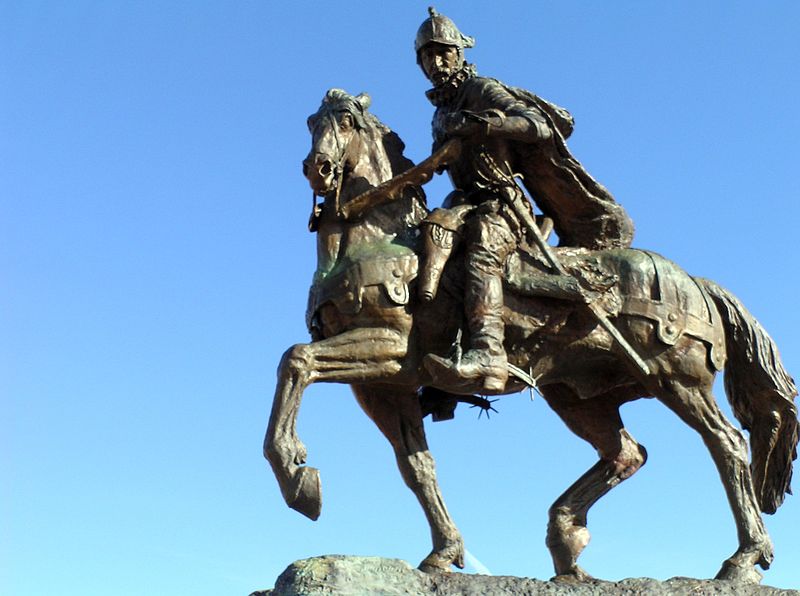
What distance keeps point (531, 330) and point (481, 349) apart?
572 mm

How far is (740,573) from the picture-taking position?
37.4ft

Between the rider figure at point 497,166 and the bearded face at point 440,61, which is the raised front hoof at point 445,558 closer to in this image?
the rider figure at point 497,166

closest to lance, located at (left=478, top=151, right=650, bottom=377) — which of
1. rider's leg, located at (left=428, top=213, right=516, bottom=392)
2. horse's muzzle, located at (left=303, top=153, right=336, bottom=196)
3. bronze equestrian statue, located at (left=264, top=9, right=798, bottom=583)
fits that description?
bronze equestrian statue, located at (left=264, top=9, right=798, bottom=583)

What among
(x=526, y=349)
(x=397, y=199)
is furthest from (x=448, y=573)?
(x=397, y=199)

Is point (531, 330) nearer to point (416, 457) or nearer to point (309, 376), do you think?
point (416, 457)

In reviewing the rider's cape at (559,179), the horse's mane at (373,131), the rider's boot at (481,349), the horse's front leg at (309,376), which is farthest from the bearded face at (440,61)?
the horse's front leg at (309,376)

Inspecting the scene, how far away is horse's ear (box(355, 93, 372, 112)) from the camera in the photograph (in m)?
11.9

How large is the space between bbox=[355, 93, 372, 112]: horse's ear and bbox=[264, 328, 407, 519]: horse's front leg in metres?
1.68

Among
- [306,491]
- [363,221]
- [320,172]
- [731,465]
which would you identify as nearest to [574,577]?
[731,465]

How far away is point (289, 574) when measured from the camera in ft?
33.5

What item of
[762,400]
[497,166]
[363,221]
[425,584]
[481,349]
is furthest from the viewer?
[762,400]

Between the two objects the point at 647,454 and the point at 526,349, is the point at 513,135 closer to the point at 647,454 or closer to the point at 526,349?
the point at 526,349

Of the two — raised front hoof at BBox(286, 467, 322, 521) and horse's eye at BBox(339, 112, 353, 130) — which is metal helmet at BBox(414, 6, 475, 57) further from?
raised front hoof at BBox(286, 467, 322, 521)

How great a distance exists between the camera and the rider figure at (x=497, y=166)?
11.5 meters
